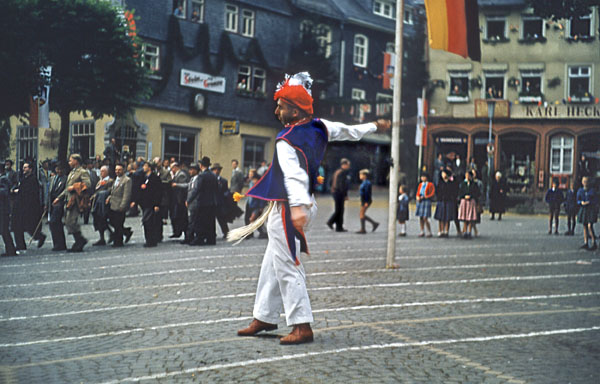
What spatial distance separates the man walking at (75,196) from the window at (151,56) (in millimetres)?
1587

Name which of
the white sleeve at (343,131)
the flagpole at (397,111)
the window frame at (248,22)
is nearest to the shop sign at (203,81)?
the window frame at (248,22)

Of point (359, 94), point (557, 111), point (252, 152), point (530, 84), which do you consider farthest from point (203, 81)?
point (359, 94)

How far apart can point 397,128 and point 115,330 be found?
638cm

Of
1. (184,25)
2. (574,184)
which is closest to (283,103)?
(184,25)

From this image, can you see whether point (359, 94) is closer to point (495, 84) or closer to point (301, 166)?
point (495, 84)

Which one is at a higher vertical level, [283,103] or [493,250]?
[283,103]

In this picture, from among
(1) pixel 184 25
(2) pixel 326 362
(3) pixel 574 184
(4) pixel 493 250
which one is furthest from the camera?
(3) pixel 574 184

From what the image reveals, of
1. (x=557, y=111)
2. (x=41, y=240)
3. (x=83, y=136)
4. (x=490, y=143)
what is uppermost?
(x=557, y=111)

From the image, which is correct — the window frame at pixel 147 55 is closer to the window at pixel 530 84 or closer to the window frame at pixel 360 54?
the window at pixel 530 84

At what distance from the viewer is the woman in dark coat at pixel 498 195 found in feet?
66.7

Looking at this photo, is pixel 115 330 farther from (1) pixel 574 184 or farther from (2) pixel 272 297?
(1) pixel 574 184

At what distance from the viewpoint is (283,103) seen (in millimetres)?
6320

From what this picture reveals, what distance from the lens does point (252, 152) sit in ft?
35.8

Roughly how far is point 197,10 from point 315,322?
4.99 metres
